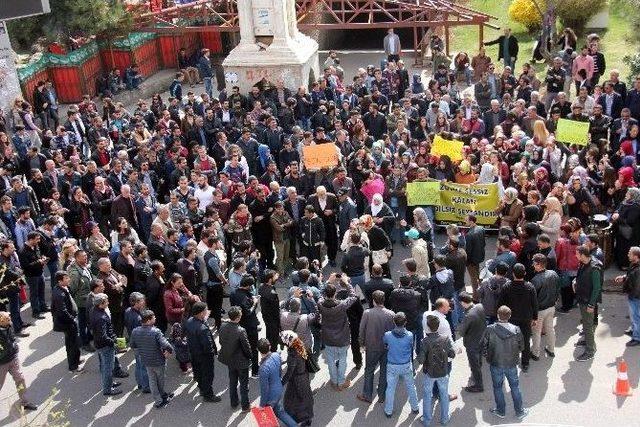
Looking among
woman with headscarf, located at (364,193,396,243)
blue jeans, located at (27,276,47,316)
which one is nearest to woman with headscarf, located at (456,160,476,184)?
woman with headscarf, located at (364,193,396,243)

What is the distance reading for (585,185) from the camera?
42.8 feet

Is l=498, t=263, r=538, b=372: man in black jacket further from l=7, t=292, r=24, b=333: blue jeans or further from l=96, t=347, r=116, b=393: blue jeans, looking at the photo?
l=7, t=292, r=24, b=333: blue jeans

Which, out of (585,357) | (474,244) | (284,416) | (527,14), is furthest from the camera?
(527,14)

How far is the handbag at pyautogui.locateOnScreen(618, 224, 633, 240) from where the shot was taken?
12141mm

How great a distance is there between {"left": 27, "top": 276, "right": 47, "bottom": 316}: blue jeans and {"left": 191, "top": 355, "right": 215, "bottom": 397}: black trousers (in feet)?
11.3

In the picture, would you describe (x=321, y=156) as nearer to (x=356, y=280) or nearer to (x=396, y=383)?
(x=356, y=280)

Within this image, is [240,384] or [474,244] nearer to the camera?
[240,384]

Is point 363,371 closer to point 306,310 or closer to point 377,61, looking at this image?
point 306,310

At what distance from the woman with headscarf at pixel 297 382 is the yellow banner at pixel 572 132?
7302mm

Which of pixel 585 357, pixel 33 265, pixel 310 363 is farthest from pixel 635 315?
pixel 33 265

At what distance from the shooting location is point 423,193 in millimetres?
13477

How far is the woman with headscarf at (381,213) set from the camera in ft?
42.0

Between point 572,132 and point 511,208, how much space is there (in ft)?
10.2

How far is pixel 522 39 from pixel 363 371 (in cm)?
1778
